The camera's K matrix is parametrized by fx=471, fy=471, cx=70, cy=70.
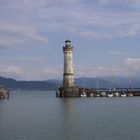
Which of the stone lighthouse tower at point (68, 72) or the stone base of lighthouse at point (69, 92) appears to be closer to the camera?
the stone lighthouse tower at point (68, 72)

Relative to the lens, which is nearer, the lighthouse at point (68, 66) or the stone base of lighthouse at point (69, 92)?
the lighthouse at point (68, 66)

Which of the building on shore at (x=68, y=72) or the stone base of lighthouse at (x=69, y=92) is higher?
the building on shore at (x=68, y=72)

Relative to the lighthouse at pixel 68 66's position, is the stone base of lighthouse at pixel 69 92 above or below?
below

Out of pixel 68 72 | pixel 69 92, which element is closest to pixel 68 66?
pixel 68 72

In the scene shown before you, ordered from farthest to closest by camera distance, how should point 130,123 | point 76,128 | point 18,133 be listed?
point 130,123 < point 76,128 < point 18,133

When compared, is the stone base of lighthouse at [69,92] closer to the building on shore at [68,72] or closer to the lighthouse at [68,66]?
the building on shore at [68,72]

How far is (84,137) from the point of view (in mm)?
48406

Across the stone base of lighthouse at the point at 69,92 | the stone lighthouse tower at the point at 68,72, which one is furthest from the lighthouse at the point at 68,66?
the stone base of lighthouse at the point at 69,92

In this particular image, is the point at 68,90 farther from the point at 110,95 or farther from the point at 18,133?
the point at 18,133

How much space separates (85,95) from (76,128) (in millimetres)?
96696

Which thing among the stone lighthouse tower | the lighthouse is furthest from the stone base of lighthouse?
the lighthouse

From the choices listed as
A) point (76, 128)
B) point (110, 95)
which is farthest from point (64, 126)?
point (110, 95)

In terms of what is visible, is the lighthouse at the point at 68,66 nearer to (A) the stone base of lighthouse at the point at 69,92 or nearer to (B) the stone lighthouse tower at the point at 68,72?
(B) the stone lighthouse tower at the point at 68,72

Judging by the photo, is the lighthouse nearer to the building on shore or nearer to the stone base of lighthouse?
the building on shore
